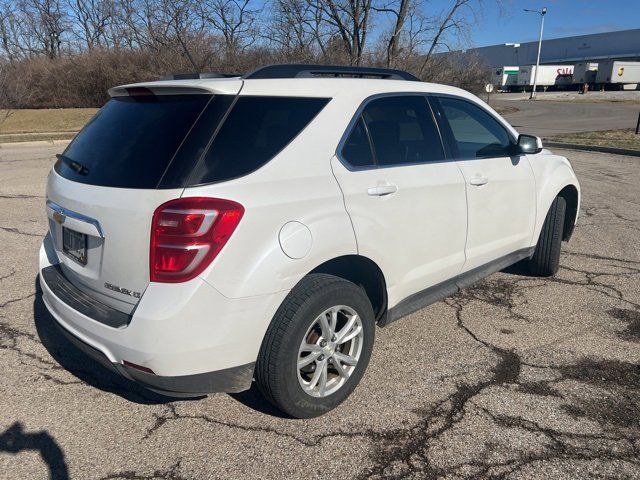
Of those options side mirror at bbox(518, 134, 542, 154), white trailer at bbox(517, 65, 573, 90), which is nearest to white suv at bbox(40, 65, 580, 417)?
side mirror at bbox(518, 134, 542, 154)

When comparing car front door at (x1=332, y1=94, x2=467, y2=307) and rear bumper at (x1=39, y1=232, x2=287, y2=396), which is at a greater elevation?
car front door at (x1=332, y1=94, x2=467, y2=307)

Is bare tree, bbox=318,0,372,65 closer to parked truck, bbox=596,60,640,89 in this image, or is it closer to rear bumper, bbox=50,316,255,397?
rear bumper, bbox=50,316,255,397

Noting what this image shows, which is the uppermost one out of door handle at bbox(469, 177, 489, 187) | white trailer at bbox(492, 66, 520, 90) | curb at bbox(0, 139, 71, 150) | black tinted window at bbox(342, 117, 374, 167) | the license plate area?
white trailer at bbox(492, 66, 520, 90)

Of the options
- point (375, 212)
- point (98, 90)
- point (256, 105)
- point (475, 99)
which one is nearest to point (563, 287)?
point (475, 99)

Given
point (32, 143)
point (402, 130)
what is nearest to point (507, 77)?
point (32, 143)

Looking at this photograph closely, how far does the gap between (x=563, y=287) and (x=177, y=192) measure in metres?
3.85

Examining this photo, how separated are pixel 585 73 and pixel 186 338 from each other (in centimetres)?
7191

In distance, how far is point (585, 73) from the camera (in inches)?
2490

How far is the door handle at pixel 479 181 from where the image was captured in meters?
3.71

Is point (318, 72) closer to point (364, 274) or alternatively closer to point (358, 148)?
point (358, 148)

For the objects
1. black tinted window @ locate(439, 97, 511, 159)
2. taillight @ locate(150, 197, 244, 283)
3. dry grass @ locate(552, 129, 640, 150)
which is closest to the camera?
taillight @ locate(150, 197, 244, 283)

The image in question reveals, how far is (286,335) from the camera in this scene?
8.46ft

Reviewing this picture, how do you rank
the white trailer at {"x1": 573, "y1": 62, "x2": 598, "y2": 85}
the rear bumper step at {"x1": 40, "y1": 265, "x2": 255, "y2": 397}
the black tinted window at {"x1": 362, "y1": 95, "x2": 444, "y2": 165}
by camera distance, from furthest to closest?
the white trailer at {"x1": 573, "y1": 62, "x2": 598, "y2": 85}
the black tinted window at {"x1": 362, "y1": 95, "x2": 444, "y2": 165}
the rear bumper step at {"x1": 40, "y1": 265, "x2": 255, "y2": 397}

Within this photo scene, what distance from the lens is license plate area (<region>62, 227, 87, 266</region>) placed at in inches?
107
